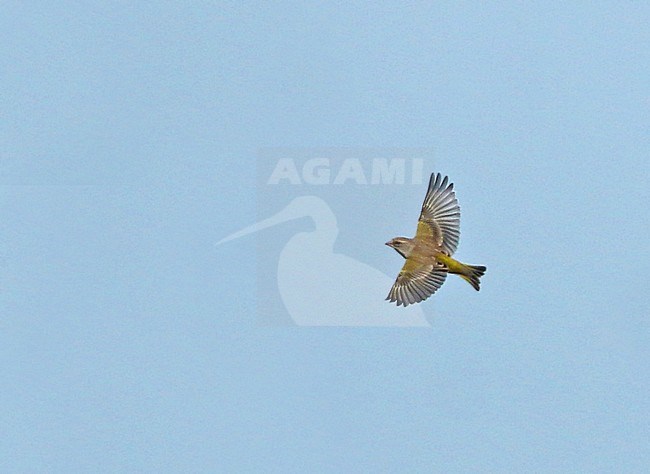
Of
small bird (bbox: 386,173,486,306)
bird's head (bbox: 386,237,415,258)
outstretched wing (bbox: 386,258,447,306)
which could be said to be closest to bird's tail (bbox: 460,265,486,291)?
small bird (bbox: 386,173,486,306)

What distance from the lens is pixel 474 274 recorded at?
51.6 feet

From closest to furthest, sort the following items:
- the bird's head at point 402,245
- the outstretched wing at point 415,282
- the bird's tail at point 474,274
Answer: the bird's tail at point 474,274, the outstretched wing at point 415,282, the bird's head at point 402,245

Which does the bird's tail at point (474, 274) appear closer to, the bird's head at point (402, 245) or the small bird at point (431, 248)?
the small bird at point (431, 248)

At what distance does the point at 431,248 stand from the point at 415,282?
0.67 m

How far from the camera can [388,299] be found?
16531 millimetres

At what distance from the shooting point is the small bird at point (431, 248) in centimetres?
1609

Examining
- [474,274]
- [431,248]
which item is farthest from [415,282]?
[474,274]

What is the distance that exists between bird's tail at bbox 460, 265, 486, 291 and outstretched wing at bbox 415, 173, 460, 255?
595 millimetres

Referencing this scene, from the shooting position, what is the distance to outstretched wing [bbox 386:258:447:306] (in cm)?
1608

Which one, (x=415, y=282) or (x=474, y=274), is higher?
(x=474, y=274)

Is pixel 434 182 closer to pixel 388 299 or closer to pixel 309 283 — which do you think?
pixel 388 299

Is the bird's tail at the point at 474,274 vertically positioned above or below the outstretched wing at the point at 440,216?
below

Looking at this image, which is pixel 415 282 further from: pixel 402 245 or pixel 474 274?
pixel 474 274

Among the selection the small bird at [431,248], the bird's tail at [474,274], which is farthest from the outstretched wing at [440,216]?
the bird's tail at [474,274]
